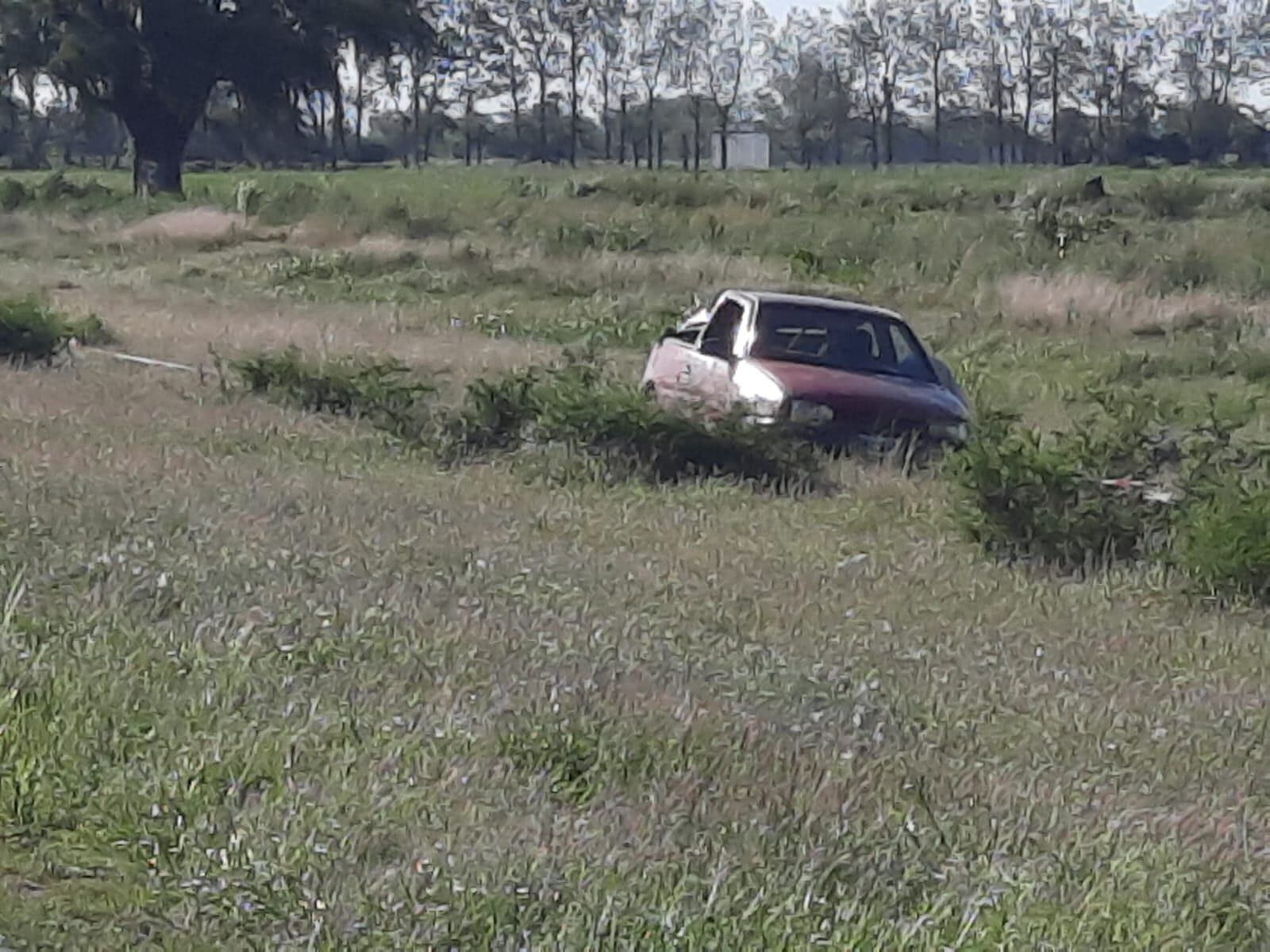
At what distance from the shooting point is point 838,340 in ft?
49.8

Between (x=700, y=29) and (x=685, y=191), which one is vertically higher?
(x=700, y=29)

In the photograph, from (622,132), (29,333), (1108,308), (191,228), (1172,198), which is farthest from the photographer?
(622,132)

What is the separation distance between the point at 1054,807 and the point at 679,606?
9.21 feet

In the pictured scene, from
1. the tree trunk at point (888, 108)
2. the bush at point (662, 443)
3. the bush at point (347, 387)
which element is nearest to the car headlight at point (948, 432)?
the bush at point (662, 443)

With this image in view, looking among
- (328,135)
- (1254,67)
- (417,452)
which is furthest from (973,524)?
(1254,67)

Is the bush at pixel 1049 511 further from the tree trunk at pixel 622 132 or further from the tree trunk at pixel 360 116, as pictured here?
the tree trunk at pixel 622 132

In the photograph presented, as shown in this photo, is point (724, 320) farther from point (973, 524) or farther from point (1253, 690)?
point (1253, 690)

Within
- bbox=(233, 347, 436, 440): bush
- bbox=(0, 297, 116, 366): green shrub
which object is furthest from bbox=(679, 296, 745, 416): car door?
bbox=(0, 297, 116, 366): green shrub

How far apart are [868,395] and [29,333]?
8.41m

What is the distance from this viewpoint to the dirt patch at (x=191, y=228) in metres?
42.5

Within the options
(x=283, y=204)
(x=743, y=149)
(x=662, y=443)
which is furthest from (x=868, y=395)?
(x=743, y=149)

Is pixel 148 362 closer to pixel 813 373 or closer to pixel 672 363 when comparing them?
pixel 672 363

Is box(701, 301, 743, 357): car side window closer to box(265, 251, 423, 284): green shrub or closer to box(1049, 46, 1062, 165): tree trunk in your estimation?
box(265, 251, 423, 284): green shrub

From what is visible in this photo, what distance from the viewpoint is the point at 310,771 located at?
17.4 feet
